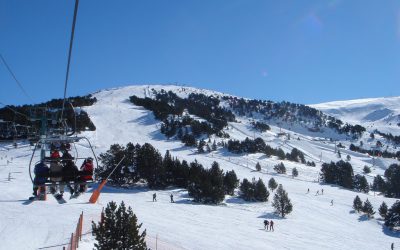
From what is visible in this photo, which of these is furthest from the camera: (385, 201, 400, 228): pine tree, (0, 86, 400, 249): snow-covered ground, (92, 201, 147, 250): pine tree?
(385, 201, 400, 228): pine tree

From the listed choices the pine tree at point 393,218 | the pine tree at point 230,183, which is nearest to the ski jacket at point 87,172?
the pine tree at point 230,183

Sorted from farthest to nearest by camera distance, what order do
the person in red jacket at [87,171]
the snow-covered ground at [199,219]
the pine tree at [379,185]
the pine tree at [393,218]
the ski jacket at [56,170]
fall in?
the pine tree at [379,185], the pine tree at [393,218], the snow-covered ground at [199,219], the person in red jacket at [87,171], the ski jacket at [56,170]

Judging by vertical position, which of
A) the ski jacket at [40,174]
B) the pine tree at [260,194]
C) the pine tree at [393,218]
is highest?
the ski jacket at [40,174]

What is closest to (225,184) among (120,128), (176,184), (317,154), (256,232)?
(176,184)

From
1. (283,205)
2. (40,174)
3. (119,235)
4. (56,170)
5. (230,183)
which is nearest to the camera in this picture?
(40,174)

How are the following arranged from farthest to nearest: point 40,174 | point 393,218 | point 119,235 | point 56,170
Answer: point 393,218 → point 119,235 → point 56,170 → point 40,174

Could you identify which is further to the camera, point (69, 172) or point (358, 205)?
point (358, 205)

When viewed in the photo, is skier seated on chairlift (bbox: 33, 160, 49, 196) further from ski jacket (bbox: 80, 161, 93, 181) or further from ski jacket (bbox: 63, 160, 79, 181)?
ski jacket (bbox: 80, 161, 93, 181)

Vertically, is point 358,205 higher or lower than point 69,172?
lower

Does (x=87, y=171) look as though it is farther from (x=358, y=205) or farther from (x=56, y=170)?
(x=358, y=205)

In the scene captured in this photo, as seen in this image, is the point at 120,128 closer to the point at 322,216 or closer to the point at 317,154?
the point at 317,154

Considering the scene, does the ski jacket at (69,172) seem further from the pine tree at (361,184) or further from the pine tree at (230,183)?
the pine tree at (361,184)

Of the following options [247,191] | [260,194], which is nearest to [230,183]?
[247,191]

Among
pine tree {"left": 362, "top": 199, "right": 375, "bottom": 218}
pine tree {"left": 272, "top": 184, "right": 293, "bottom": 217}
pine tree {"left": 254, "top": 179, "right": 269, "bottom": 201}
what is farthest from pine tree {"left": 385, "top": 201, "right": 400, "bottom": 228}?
pine tree {"left": 254, "top": 179, "right": 269, "bottom": 201}
